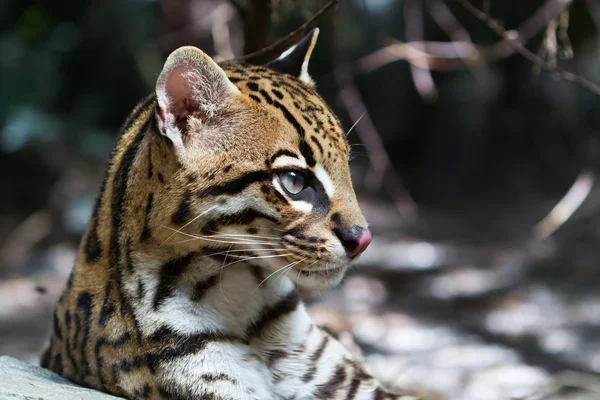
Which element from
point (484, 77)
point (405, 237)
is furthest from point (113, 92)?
point (484, 77)

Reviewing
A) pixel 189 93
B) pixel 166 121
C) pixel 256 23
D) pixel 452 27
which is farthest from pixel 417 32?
pixel 166 121

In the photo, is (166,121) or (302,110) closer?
(166,121)

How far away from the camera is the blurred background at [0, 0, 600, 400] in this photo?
6.34 m

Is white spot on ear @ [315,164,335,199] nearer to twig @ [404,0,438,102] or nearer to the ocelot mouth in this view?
the ocelot mouth

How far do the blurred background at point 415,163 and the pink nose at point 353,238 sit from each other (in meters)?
1.84

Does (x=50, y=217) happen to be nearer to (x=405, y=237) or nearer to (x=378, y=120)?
(x=405, y=237)

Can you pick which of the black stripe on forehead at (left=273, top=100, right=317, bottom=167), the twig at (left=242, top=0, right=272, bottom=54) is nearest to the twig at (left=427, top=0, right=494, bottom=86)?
the twig at (left=242, top=0, right=272, bottom=54)

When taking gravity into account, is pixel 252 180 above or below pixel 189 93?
below

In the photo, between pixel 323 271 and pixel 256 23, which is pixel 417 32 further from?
pixel 323 271

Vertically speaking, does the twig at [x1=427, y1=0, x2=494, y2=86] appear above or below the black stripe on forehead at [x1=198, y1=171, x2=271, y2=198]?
above

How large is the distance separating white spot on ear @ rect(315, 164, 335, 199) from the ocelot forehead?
1.2 inches

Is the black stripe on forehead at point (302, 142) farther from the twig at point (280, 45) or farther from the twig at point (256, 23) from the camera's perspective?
the twig at point (256, 23)

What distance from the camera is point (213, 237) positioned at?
2.88 metres

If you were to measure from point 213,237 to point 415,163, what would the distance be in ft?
33.7
